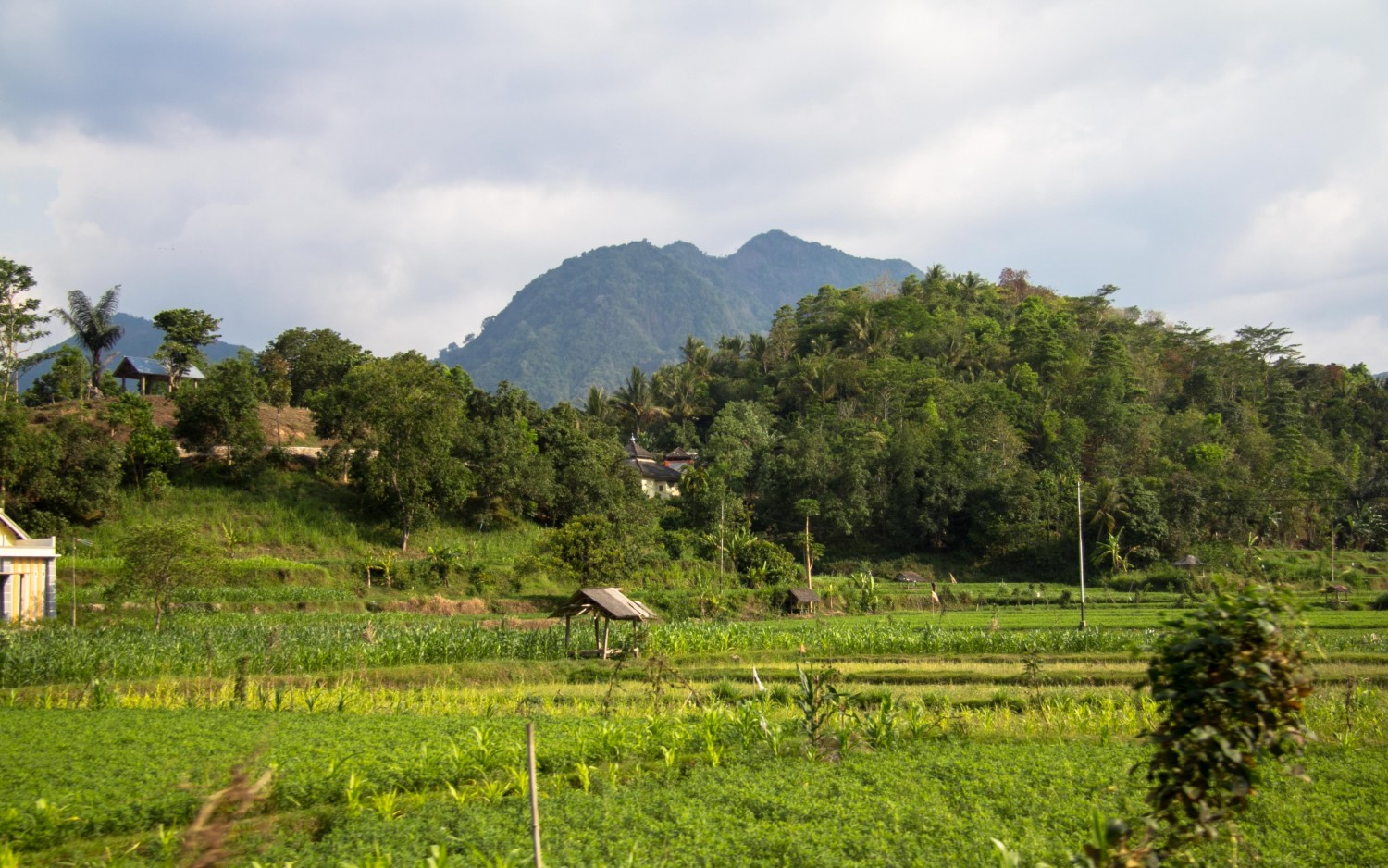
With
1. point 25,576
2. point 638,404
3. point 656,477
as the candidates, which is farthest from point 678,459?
point 25,576

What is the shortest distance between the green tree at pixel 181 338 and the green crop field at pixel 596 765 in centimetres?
4075

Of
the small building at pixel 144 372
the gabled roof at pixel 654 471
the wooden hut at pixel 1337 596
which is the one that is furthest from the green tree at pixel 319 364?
the wooden hut at pixel 1337 596

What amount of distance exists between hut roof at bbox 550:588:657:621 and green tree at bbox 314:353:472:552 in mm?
22546

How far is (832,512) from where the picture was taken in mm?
56125

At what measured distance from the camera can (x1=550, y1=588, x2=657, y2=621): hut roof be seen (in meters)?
21.8

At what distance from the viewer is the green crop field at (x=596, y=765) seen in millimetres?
7727

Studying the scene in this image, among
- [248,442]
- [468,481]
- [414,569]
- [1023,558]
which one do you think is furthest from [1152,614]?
[248,442]

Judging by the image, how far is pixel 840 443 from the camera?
60.4 meters

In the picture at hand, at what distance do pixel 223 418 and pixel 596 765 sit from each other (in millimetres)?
39037

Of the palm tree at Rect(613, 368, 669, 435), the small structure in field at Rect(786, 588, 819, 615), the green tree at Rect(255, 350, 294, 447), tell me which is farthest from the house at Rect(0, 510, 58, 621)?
the palm tree at Rect(613, 368, 669, 435)

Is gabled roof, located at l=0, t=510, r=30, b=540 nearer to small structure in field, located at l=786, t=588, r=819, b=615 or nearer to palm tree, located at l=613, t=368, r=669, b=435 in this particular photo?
small structure in field, located at l=786, t=588, r=819, b=615

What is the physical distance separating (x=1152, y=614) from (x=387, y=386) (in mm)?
36057

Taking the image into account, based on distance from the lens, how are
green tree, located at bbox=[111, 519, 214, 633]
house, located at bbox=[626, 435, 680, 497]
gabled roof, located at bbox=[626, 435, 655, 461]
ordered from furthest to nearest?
gabled roof, located at bbox=[626, 435, 655, 461] < house, located at bbox=[626, 435, 680, 497] < green tree, located at bbox=[111, 519, 214, 633]

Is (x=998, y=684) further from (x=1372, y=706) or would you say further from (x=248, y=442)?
(x=248, y=442)
